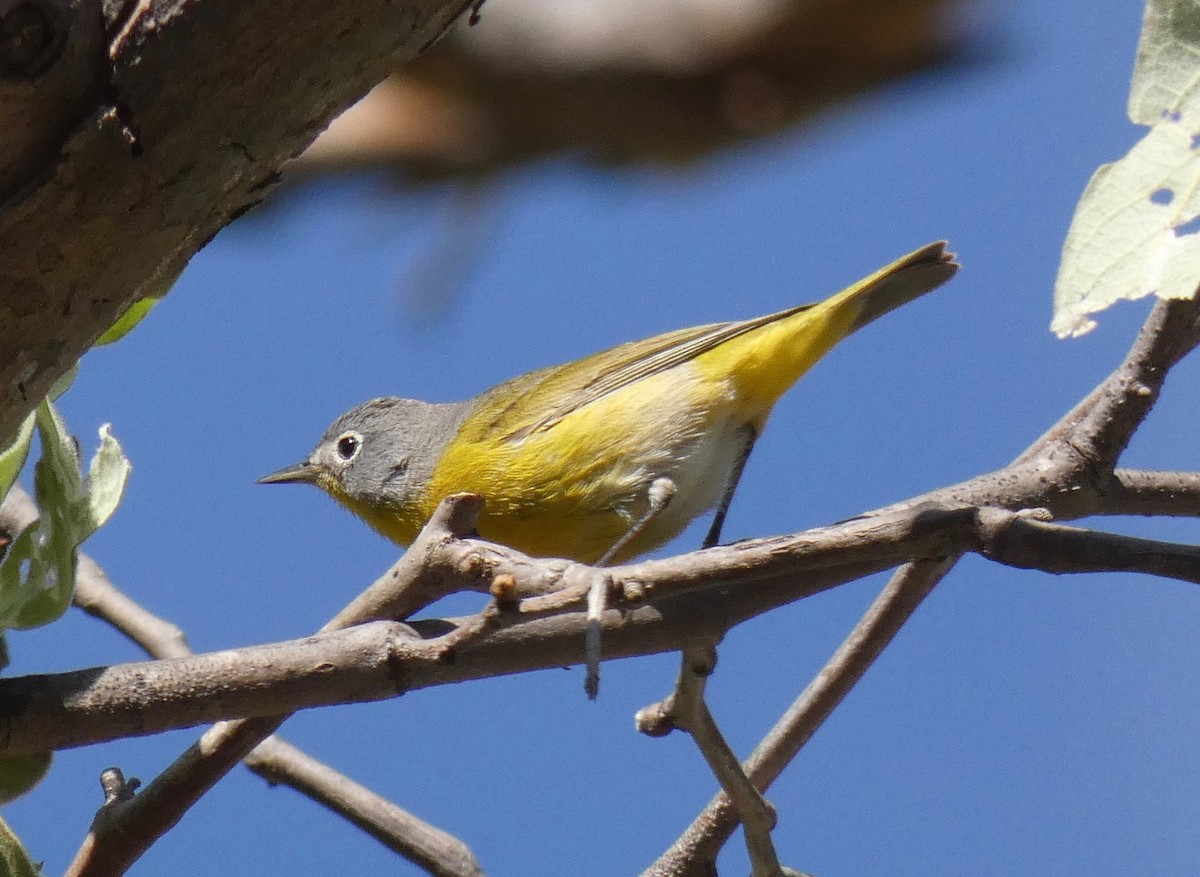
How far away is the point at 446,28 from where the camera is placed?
168cm

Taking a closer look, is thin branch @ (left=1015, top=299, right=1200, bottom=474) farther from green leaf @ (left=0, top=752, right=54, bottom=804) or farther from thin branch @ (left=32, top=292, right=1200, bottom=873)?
green leaf @ (left=0, top=752, right=54, bottom=804)

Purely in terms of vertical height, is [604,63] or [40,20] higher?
[604,63]

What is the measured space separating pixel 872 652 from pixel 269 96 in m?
1.37

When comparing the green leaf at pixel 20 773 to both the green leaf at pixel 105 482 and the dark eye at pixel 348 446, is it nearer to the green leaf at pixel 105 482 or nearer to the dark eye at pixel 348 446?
the green leaf at pixel 105 482

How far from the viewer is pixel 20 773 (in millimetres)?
1980

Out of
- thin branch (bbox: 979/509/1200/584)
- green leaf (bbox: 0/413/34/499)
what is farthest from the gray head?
thin branch (bbox: 979/509/1200/584)

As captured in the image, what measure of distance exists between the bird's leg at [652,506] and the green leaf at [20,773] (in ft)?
6.31

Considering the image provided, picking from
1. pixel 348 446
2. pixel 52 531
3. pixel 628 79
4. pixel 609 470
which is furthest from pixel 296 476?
pixel 628 79

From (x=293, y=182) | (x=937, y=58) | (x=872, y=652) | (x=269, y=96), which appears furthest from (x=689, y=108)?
Result: (x=269, y=96)

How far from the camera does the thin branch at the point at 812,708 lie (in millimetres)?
2211

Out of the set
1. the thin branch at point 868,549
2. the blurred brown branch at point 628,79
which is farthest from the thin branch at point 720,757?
the blurred brown branch at point 628,79

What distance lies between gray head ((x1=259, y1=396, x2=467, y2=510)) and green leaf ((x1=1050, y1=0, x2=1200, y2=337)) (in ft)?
9.23

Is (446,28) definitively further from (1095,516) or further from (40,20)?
(1095,516)

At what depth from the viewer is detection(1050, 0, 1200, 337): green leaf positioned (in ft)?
5.98
